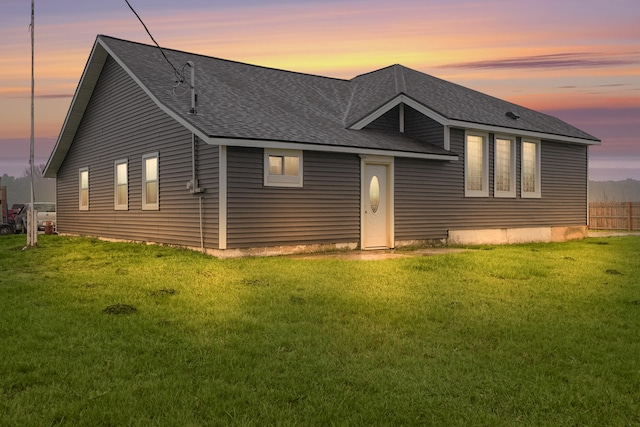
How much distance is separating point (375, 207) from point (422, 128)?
378cm

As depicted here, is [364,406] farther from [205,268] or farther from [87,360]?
[205,268]

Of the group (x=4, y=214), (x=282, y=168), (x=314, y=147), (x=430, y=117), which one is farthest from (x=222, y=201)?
(x=4, y=214)

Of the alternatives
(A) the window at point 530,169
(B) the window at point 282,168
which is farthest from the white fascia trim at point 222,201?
(A) the window at point 530,169

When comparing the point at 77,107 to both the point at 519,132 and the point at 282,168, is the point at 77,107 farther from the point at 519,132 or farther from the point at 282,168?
the point at 519,132

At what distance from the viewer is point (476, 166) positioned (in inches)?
787

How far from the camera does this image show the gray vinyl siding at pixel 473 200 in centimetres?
1802

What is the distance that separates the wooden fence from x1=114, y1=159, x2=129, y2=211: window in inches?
952

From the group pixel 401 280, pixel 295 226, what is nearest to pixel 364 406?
pixel 401 280

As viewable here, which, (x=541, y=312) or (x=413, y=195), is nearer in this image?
(x=541, y=312)

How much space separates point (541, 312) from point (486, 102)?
54.0ft

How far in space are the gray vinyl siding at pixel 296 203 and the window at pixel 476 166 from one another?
4.70 meters

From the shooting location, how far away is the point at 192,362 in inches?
227

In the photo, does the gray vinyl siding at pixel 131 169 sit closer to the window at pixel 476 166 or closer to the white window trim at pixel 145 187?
the white window trim at pixel 145 187

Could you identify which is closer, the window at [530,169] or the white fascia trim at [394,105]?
the white fascia trim at [394,105]
